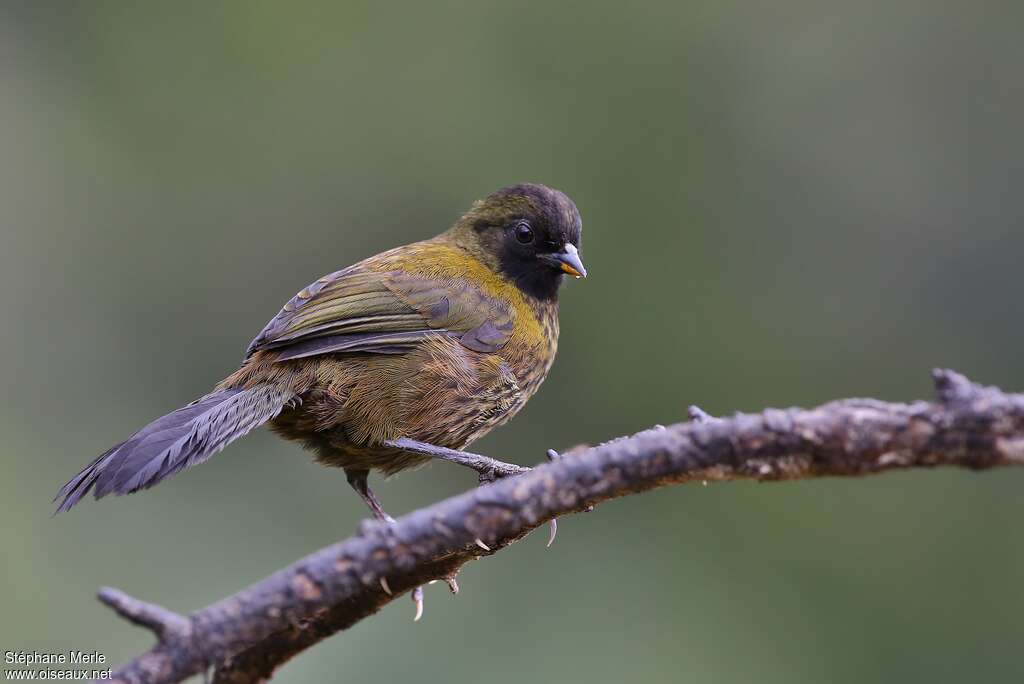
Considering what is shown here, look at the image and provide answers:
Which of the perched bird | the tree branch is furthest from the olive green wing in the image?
the tree branch

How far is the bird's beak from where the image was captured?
4.55 m

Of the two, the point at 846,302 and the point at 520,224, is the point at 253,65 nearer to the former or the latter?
the point at 520,224

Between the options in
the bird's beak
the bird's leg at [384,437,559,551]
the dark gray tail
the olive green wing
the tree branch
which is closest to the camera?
the tree branch

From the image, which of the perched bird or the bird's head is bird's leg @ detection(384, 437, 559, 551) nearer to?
the perched bird

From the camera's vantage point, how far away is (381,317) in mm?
4031

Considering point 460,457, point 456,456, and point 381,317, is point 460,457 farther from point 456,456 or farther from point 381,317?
point 381,317

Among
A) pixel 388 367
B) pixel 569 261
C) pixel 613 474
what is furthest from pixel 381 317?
pixel 613 474

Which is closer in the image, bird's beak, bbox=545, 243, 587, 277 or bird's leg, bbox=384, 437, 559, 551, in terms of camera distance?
bird's leg, bbox=384, 437, 559, 551

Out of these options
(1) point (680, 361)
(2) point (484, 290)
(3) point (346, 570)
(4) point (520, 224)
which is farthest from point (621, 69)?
(3) point (346, 570)

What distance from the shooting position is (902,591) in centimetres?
517

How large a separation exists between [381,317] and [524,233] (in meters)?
0.92

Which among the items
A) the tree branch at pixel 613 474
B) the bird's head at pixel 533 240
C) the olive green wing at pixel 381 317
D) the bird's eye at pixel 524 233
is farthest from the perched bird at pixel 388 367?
the tree branch at pixel 613 474

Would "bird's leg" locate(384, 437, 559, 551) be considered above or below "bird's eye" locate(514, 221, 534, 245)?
below

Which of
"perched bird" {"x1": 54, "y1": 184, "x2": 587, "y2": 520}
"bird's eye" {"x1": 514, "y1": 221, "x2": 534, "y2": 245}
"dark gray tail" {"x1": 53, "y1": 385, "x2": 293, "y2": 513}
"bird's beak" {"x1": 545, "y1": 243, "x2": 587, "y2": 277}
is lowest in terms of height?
"dark gray tail" {"x1": 53, "y1": 385, "x2": 293, "y2": 513}
